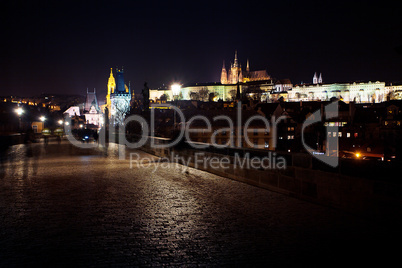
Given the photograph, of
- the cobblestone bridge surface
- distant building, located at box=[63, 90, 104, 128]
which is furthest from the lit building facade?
the cobblestone bridge surface

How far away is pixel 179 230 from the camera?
6.61m

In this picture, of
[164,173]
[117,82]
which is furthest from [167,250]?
[117,82]

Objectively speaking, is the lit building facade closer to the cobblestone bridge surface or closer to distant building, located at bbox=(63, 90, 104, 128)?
distant building, located at bbox=(63, 90, 104, 128)

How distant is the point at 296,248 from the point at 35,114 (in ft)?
283

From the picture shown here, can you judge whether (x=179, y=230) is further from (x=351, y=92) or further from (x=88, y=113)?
(x=351, y=92)

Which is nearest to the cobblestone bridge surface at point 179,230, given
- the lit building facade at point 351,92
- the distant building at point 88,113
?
the distant building at point 88,113

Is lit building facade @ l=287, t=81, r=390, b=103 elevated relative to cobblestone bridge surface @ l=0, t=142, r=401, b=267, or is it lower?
elevated

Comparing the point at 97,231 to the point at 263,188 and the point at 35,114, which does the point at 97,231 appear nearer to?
the point at 263,188

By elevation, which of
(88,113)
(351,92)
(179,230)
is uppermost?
(351,92)

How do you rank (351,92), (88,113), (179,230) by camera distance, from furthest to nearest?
(351,92) → (88,113) → (179,230)

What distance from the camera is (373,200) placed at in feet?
23.4

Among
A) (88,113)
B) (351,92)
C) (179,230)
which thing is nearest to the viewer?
(179,230)

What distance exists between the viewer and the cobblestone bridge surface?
520cm

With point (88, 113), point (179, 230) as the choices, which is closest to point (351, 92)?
point (88, 113)
